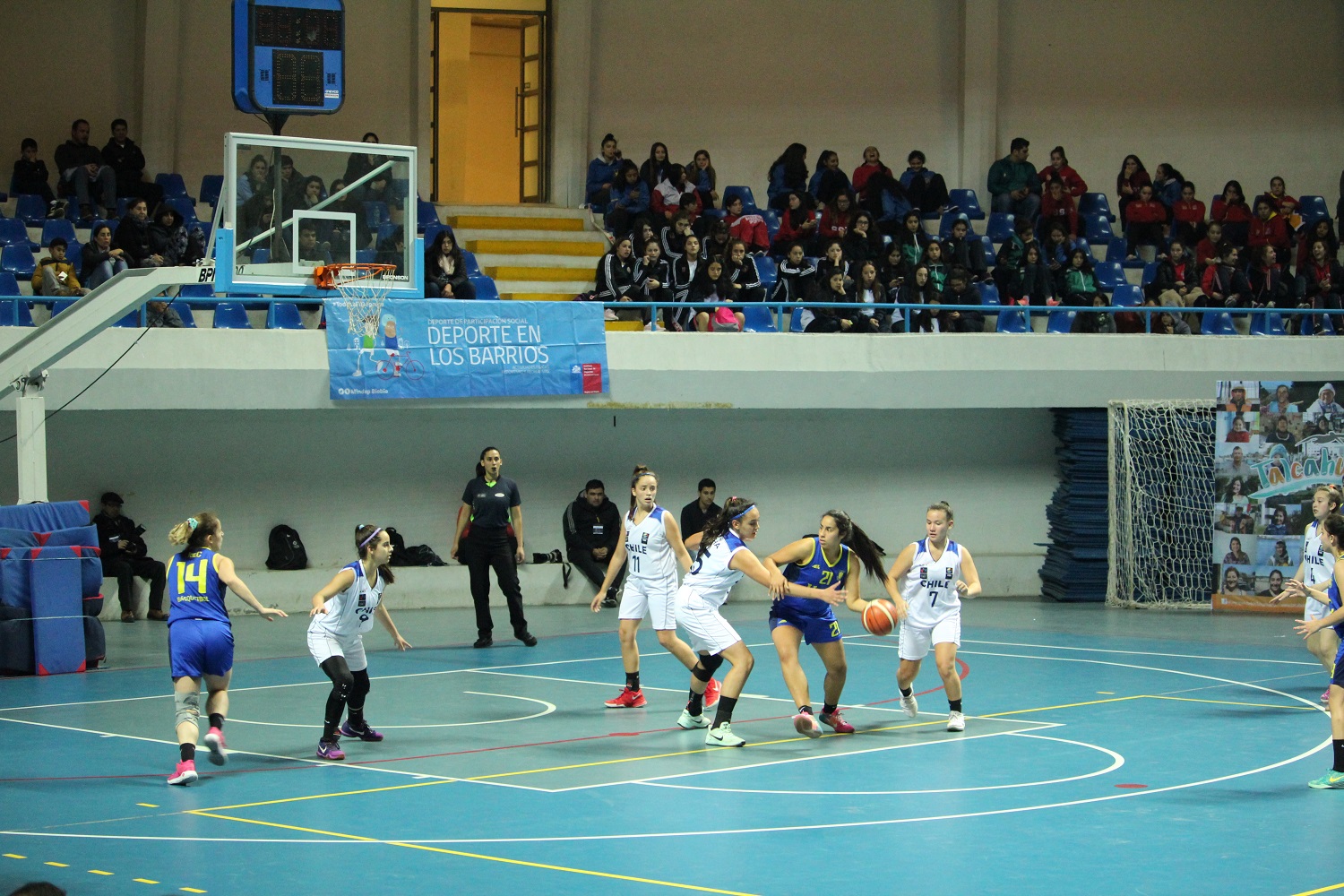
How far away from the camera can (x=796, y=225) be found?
2445 cm

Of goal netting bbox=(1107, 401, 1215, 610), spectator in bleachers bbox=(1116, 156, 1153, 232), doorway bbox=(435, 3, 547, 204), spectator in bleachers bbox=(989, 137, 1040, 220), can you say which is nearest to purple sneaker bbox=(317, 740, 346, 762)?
goal netting bbox=(1107, 401, 1215, 610)

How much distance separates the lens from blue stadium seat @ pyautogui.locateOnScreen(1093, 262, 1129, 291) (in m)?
26.0

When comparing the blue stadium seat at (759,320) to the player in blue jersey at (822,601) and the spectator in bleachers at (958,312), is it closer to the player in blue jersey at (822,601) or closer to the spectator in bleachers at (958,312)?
the spectator in bleachers at (958,312)

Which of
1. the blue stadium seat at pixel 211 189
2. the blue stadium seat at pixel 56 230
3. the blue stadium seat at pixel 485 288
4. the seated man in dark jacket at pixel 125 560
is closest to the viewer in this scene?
the seated man in dark jacket at pixel 125 560

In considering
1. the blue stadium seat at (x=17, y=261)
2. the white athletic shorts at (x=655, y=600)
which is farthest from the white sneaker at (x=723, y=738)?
the blue stadium seat at (x=17, y=261)

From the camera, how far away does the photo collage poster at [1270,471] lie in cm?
2173

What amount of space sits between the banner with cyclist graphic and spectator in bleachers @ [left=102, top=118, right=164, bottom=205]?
4.82 meters

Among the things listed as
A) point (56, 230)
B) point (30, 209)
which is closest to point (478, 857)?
point (56, 230)

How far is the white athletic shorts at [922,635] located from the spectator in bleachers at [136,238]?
1173 centimetres

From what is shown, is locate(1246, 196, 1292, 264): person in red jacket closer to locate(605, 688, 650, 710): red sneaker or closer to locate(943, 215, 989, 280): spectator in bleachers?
locate(943, 215, 989, 280): spectator in bleachers

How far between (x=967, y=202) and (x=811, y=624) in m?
16.5

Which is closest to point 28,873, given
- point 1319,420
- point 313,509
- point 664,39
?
point 313,509

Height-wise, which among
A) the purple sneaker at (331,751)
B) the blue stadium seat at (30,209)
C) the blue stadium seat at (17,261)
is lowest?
the purple sneaker at (331,751)

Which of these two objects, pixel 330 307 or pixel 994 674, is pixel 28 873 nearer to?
pixel 994 674
